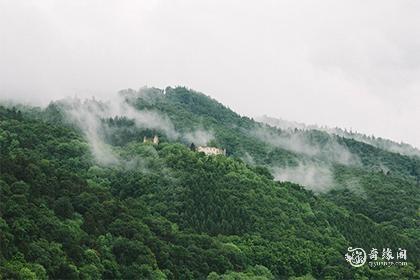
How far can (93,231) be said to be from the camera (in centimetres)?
7400

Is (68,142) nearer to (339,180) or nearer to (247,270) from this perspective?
(247,270)

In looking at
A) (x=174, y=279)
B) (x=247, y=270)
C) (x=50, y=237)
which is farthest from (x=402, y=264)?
(x=50, y=237)

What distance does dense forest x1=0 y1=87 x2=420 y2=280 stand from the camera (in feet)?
219

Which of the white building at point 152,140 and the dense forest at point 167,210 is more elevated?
the white building at point 152,140

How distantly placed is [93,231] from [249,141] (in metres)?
115

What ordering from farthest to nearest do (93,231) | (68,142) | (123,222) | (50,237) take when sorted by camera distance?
(68,142), (123,222), (93,231), (50,237)

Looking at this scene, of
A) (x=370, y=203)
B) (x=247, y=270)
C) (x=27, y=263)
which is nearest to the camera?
(x=27, y=263)

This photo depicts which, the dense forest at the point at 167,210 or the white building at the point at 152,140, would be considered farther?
the white building at the point at 152,140

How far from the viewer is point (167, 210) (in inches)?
3895

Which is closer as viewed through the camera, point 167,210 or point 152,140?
point 167,210

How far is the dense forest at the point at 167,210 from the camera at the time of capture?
6669 centimetres

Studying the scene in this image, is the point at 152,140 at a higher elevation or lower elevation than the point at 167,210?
higher

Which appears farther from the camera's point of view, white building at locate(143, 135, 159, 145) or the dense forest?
white building at locate(143, 135, 159, 145)

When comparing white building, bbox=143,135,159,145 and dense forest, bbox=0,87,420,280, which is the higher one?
white building, bbox=143,135,159,145
